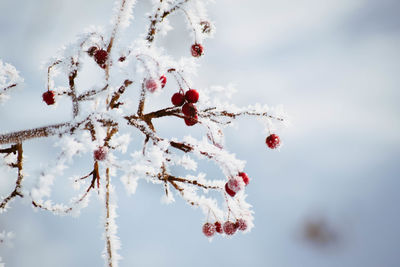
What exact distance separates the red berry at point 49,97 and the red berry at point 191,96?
101 centimetres

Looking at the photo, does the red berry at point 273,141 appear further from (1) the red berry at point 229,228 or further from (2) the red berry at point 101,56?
(2) the red berry at point 101,56

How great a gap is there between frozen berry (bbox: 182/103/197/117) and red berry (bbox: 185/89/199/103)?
7 cm

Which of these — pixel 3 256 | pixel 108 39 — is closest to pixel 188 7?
pixel 108 39

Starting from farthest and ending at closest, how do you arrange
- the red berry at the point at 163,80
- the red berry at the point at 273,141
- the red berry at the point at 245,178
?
the red berry at the point at 273,141, the red berry at the point at 245,178, the red berry at the point at 163,80

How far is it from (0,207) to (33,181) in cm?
99

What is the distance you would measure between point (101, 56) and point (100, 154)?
0.65m

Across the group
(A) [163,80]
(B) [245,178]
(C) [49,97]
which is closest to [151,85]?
(A) [163,80]

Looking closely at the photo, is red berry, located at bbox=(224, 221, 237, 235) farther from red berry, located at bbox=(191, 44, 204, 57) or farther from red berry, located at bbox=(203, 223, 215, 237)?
red berry, located at bbox=(191, 44, 204, 57)

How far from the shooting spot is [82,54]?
1684 millimetres

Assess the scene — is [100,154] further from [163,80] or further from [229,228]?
[229,228]

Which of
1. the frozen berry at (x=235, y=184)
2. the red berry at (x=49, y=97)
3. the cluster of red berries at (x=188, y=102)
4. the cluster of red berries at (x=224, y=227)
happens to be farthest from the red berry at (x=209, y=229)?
the red berry at (x=49, y=97)

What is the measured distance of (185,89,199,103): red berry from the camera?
5.67ft

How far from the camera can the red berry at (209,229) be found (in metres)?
2.01

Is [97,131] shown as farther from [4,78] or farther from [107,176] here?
[4,78]
